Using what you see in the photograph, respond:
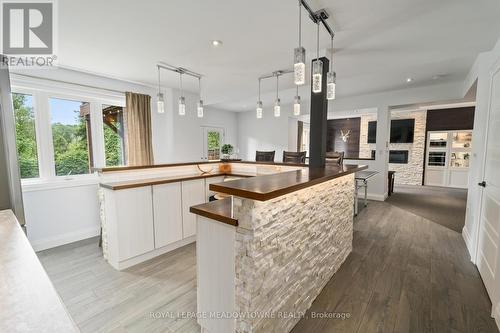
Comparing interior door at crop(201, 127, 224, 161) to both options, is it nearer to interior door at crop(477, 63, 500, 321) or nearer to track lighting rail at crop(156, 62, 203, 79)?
track lighting rail at crop(156, 62, 203, 79)

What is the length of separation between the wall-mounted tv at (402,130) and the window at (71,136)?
A: 906cm

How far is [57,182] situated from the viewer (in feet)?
10.3

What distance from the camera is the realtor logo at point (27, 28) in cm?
188

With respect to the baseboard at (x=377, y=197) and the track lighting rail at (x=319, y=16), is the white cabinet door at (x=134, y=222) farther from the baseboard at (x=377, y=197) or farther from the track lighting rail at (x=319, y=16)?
the baseboard at (x=377, y=197)

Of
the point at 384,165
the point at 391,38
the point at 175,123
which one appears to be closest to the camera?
the point at 391,38

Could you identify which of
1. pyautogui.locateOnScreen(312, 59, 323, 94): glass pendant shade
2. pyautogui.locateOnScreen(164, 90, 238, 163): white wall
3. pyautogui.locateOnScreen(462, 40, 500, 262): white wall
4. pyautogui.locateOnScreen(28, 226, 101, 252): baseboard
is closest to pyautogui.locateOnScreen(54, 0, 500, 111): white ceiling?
pyautogui.locateOnScreen(462, 40, 500, 262): white wall

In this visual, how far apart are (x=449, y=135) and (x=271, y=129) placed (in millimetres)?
5779

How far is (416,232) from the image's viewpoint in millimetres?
3475

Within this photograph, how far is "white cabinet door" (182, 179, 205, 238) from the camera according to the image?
2994 millimetres

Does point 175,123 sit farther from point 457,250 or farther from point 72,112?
point 457,250

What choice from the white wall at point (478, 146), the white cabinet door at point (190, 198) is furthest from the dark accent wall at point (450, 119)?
the white cabinet door at point (190, 198)

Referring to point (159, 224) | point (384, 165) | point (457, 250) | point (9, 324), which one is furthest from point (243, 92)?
point (9, 324)

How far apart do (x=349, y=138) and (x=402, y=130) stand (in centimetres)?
173

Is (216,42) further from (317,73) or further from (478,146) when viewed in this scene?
(478,146)
